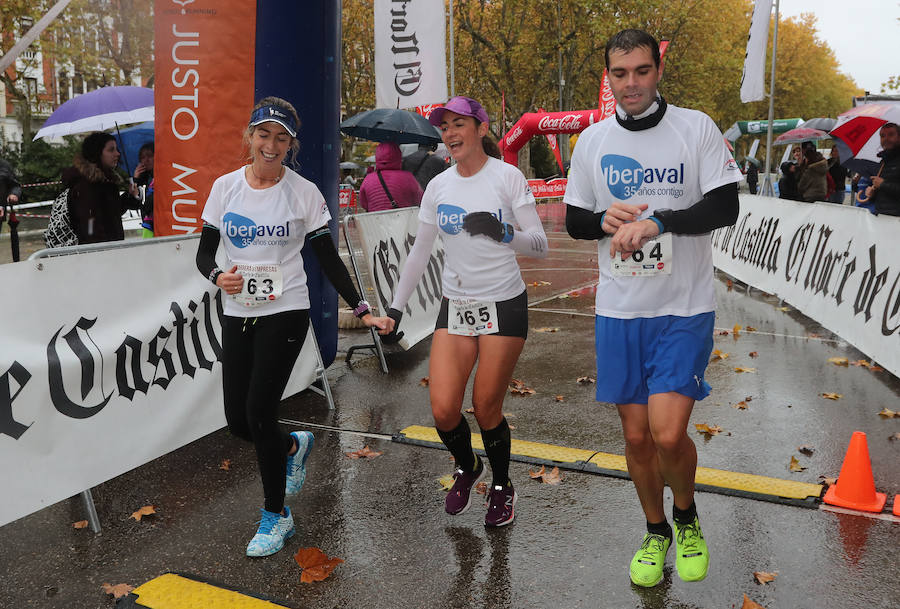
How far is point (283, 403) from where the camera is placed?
6473 mm

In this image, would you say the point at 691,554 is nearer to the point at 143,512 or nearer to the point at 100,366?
the point at 143,512

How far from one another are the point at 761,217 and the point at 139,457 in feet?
34.0

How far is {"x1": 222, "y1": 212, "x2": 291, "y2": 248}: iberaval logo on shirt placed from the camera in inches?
157

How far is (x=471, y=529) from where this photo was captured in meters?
4.16

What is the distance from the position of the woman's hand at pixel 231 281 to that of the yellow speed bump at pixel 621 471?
203cm

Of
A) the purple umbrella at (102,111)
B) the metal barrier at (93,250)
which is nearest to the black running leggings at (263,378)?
the metal barrier at (93,250)

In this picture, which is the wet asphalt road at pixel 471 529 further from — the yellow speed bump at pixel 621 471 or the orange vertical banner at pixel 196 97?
the orange vertical banner at pixel 196 97

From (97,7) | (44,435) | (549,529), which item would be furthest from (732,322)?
(97,7)

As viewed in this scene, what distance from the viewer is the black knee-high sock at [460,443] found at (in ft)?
13.7

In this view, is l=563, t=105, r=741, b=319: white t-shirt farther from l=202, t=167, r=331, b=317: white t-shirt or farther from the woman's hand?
the woman's hand

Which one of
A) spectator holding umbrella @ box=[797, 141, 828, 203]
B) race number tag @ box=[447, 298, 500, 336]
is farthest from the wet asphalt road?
spectator holding umbrella @ box=[797, 141, 828, 203]

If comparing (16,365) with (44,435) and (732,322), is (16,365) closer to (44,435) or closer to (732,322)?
(44,435)

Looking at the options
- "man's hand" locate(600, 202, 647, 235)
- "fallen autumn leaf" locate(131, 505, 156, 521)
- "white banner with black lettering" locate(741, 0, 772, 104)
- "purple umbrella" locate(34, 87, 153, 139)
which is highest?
"white banner with black lettering" locate(741, 0, 772, 104)

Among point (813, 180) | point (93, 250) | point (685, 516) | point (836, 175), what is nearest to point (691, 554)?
point (685, 516)
